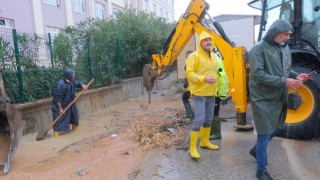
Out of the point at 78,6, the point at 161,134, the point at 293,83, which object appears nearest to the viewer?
the point at 293,83

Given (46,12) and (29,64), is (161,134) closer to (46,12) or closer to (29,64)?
(29,64)

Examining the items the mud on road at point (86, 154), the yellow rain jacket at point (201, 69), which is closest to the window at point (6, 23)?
the mud on road at point (86, 154)

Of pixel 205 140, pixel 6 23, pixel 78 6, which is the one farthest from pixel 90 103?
pixel 78 6

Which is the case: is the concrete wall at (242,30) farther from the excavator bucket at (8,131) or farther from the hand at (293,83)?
the hand at (293,83)

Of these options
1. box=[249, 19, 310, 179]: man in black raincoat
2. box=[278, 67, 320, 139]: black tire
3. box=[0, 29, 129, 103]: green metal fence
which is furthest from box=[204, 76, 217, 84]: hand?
box=[0, 29, 129, 103]: green metal fence

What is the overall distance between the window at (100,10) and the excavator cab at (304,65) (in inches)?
678

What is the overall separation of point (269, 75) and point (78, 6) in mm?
17389

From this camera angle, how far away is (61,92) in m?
5.87

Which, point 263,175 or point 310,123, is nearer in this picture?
point 263,175

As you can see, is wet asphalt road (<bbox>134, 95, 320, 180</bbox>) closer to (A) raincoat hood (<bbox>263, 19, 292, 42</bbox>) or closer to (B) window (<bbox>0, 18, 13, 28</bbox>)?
(A) raincoat hood (<bbox>263, 19, 292, 42</bbox>)

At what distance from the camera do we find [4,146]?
14.6ft

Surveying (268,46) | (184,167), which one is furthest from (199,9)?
(184,167)

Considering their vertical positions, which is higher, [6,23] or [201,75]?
[6,23]

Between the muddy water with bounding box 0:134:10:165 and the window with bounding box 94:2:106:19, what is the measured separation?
662 inches
